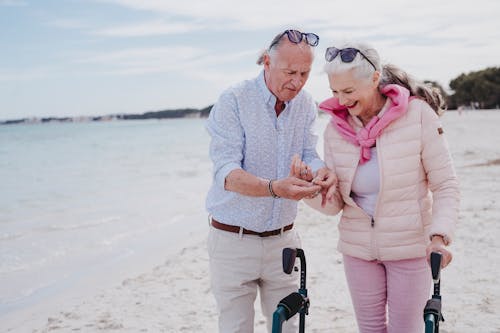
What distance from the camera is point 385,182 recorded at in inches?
105

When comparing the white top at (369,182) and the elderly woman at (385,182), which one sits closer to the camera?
the elderly woman at (385,182)

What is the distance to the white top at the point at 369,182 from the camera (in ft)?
9.00

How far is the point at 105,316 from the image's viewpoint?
17.8ft

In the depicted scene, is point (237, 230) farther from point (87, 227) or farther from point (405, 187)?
point (87, 227)

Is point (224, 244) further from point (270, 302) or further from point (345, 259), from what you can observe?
point (345, 259)

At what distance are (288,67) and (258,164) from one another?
0.54 meters

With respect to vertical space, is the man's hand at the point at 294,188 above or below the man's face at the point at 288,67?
below

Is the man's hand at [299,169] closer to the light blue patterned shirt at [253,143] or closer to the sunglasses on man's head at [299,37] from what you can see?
the light blue patterned shirt at [253,143]

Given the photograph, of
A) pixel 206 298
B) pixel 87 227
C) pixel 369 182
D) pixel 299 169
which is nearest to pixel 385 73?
pixel 369 182

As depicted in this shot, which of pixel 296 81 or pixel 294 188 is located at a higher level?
pixel 296 81

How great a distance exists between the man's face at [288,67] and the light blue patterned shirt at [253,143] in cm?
11

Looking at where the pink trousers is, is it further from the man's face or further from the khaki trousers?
the man's face

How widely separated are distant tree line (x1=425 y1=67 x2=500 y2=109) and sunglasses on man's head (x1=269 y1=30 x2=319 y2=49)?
8511 centimetres

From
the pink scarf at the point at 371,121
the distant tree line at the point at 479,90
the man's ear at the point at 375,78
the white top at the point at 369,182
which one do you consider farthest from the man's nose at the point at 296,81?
the distant tree line at the point at 479,90
